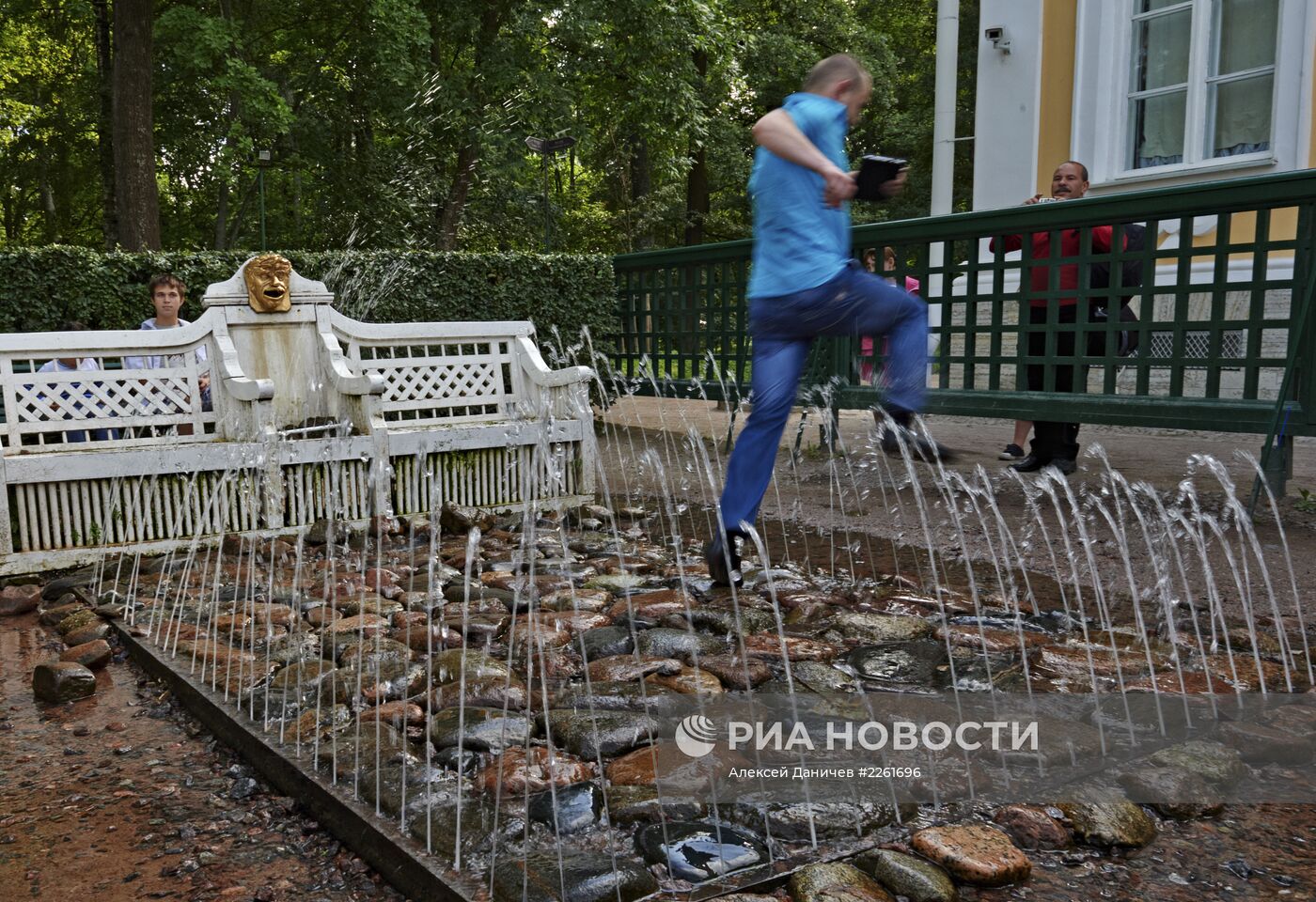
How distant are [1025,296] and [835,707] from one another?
13.8ft

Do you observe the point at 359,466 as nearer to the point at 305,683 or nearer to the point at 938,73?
the point at 305,683

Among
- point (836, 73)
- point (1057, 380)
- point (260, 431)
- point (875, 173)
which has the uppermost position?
point (836, 73)

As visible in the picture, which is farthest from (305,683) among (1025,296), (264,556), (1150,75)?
(1150,75)

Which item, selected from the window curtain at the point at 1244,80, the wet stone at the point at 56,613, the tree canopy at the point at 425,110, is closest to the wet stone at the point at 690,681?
the wet stone at the point at 56,613

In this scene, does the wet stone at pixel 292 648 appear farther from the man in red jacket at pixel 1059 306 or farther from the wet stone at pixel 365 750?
the man in red jacket at pixel 1059 306

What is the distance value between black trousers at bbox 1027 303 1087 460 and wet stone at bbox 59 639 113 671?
509 cm

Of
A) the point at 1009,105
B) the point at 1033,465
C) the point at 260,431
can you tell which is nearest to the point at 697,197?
the point at 1009,105

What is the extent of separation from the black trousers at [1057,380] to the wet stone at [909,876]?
4761 millimetres

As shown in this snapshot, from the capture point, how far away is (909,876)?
2160 millimetres

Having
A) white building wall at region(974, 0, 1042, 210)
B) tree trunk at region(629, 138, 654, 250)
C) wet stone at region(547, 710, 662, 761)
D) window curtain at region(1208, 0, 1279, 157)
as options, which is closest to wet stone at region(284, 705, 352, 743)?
wet stone at region(547, 710, 662, 761)

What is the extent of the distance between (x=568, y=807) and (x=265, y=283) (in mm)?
4922

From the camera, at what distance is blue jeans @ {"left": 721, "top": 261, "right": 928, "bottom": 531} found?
370 cm

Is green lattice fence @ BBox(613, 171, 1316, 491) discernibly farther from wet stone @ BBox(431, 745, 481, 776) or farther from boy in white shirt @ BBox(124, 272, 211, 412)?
wet stone @ BBox(431, 745, 481, 776)

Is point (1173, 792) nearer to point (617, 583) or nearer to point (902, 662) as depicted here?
point (902, 662)
